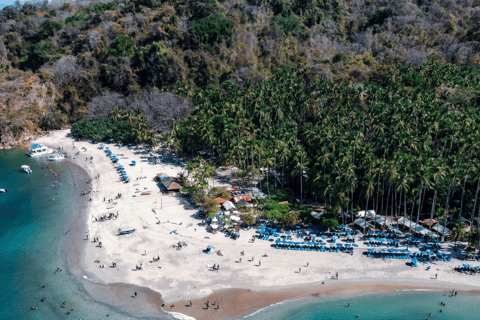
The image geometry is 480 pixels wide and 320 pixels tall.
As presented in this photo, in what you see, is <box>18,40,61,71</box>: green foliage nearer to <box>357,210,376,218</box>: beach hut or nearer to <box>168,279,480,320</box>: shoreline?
<box>168,279,480,320</box>: shoreline

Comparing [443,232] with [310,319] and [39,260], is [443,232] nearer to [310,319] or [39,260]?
[310,319]

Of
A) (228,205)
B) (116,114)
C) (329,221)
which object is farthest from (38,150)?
(329,221)

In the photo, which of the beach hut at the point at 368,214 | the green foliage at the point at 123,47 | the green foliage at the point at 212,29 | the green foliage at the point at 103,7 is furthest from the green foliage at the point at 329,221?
the green foliage at the point at 103,7

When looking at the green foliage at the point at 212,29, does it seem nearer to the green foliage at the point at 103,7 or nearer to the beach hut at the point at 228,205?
Answer: the green foliage at the point at 103,7

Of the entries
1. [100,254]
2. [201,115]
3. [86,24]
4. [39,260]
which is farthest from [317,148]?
[86,24]

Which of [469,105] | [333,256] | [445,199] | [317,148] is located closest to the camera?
[333,256]

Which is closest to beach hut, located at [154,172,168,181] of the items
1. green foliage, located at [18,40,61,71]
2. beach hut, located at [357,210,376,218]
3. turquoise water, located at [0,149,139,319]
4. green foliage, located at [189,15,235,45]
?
turquoise water, located at [0,149,139,319]
